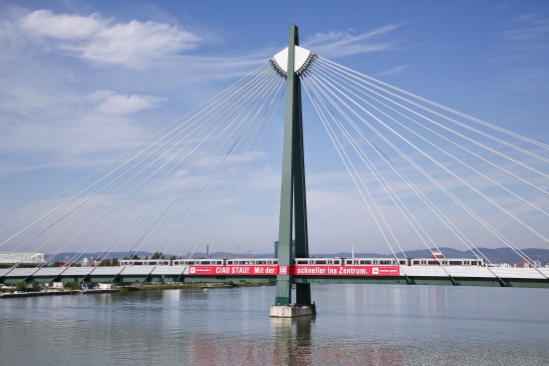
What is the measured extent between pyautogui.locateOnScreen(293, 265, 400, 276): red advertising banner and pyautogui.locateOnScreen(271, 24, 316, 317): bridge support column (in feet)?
3.54

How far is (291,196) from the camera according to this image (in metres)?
48.2

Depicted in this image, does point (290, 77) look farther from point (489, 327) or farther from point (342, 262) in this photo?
point (489, 327)

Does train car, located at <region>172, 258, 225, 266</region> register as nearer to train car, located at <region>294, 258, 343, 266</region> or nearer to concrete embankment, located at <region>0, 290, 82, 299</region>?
A: train car, located at <region>294, 258, 343, 266</region>

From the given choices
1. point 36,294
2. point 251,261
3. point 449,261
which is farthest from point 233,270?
point 36,294

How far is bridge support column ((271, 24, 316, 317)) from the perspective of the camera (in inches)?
1895

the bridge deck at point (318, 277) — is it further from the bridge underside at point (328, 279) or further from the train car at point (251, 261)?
the train car at point (251, 261)

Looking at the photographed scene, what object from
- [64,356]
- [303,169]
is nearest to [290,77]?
[303,169]

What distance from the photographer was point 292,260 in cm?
4947

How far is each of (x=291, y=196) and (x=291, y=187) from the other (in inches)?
29.2

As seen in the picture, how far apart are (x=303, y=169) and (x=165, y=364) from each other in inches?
950

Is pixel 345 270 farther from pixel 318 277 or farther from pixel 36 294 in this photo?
pixel 36 294

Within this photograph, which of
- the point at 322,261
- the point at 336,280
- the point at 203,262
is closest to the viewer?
the point at 336,280

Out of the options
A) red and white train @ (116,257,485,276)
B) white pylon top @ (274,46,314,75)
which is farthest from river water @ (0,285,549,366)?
white pylon top @ (274,46,314,75)

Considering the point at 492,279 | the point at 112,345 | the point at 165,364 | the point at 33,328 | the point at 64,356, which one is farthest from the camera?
the point at 33,328
